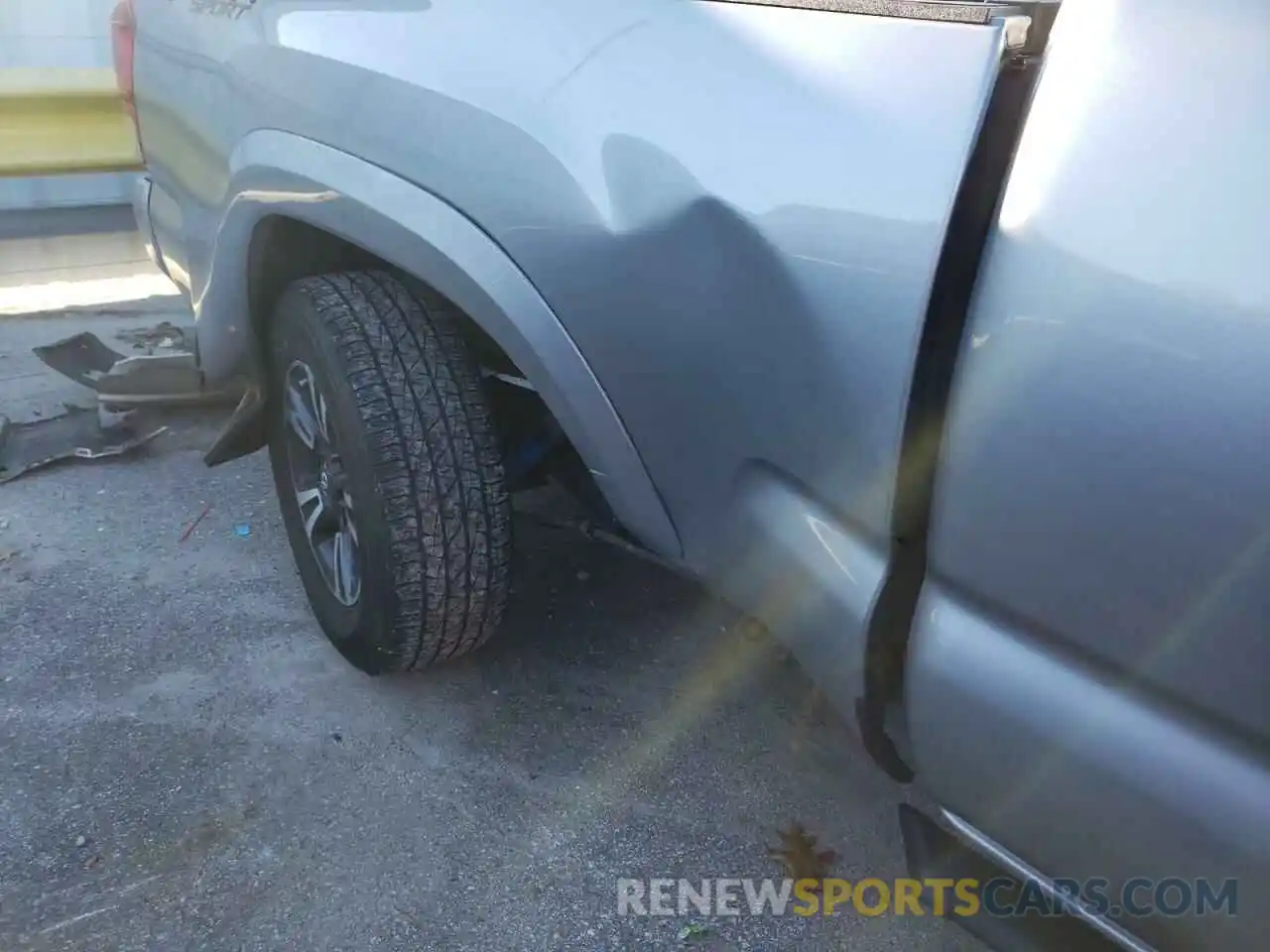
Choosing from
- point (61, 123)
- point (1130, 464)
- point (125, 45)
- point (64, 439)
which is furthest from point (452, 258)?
point (61, 123)

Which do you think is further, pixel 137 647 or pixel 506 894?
pixel 137 647

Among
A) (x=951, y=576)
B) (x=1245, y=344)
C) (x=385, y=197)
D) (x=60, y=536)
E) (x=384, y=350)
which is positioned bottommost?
(x=60, y=536)

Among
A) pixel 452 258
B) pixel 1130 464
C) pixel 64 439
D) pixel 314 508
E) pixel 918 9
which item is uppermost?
pixel 918 9

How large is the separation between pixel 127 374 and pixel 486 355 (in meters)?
1.82

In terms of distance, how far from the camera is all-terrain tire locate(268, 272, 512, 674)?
189 centimetres

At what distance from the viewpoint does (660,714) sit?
2246 millimetres

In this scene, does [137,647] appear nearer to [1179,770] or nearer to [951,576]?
[951,576]

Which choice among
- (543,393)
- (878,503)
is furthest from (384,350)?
(878,503)

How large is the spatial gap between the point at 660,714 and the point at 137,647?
3.87 ft

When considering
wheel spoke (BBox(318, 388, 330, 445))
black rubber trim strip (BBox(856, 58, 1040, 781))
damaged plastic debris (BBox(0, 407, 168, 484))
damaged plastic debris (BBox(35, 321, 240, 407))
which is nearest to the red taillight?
damaged plastic debris (BBox(35, 321, 240, 407))

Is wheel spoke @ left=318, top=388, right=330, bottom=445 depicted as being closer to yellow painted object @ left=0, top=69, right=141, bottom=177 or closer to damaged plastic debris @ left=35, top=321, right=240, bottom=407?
damaged plastic debris @ left=35, top=321, right=240, bottom=407

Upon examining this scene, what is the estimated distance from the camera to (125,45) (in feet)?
8.77

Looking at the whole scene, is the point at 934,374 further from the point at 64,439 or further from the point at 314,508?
the point at 64,439

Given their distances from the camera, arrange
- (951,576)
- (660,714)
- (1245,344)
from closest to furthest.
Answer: (1245,344), (951,576), (660,714)
